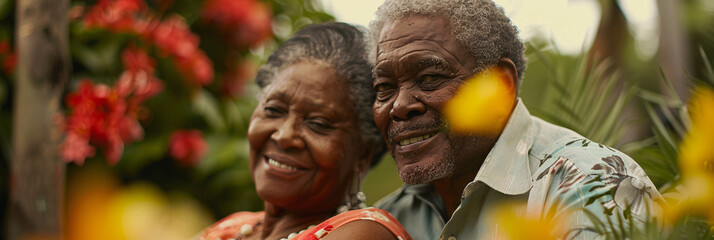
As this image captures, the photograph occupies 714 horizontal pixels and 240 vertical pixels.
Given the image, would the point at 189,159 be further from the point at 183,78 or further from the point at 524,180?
the point at 524,180

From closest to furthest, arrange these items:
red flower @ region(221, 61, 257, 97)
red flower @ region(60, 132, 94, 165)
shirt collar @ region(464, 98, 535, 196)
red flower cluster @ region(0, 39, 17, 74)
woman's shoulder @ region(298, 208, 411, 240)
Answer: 1. shirt collar @ region(464, 98, 535, 196)
2. woman's shoulder @ region(298, 208, 411, 240)
3. red flower @ region(60, 132, 94, 165)
4. red flower cluster @ region(0, 39, 17, 74)
5. red flower @ region(221, 61, 257, 97)

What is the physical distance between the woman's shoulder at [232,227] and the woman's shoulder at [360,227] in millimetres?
580

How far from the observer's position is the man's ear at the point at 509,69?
84.1 inches

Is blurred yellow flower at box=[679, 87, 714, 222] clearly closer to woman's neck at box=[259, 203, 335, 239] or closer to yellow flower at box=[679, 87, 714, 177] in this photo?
Answer: yellow flower at box=[679, 87, 714, 177]

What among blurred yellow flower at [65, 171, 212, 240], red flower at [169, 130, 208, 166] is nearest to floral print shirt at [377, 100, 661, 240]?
blurred yellow flower at [65, 171, 212, 240]

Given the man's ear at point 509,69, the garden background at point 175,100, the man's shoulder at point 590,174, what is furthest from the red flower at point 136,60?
the man's shoulder at point 590,174

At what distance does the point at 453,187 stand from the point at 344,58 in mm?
648

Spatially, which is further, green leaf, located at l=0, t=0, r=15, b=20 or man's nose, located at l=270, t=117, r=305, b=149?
green leaf, located at l=0, t=0, r=15, b=20

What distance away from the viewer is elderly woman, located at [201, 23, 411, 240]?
243 cm

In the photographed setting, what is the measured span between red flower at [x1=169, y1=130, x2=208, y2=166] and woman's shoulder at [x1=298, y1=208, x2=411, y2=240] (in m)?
2.05

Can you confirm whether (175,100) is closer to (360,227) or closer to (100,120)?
(100,120)

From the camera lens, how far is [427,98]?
6.72 ft

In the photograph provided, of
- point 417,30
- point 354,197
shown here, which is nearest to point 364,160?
point 354,197

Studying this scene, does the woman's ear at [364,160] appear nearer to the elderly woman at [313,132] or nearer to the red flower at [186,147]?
the elderly woman at [313,132]
